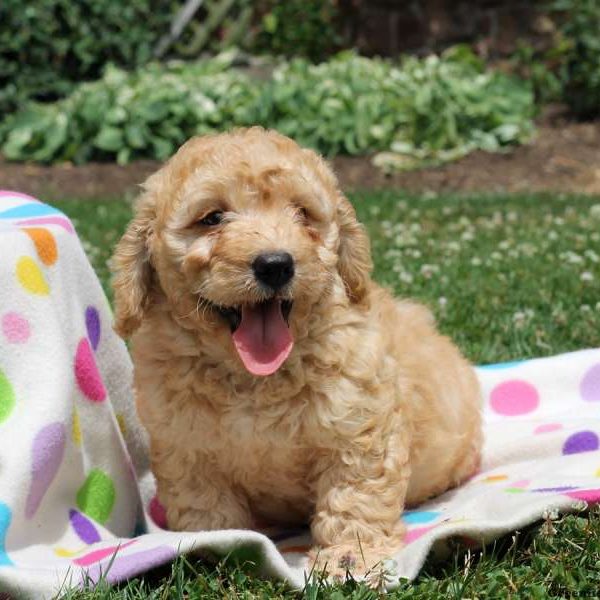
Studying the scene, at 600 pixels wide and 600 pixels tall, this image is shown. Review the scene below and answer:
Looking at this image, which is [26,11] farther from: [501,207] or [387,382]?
[387,382]

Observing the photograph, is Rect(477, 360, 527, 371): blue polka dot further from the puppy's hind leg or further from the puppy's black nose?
the puppy's black nose

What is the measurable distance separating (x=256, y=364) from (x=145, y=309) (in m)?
0.50

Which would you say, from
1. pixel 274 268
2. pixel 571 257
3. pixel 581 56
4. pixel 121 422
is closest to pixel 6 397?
pixel 121 422

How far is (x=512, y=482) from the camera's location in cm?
364

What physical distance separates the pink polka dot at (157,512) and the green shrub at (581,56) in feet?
33.2

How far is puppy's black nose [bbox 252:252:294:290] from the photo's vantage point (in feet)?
9.44

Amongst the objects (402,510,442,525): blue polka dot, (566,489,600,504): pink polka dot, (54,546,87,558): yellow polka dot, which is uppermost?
(566,489,600,504): pink polka dot

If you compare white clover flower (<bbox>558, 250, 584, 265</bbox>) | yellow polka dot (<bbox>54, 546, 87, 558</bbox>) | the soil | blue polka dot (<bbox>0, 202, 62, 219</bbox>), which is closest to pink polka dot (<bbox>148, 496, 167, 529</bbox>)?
yellow polka dot (<bbox>54, 546, 87, 558</bbox>)

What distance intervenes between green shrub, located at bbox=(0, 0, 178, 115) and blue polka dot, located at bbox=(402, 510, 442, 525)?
10415mm

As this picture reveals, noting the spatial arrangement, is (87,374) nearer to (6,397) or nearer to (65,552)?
(6,397)

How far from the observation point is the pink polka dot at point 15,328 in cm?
323

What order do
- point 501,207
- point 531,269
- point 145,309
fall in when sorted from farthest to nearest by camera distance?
1. point 501,207
2. point 531,269
3. point 145,309

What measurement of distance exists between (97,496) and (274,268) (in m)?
1.11

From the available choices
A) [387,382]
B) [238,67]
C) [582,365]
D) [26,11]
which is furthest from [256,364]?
[238,67]
